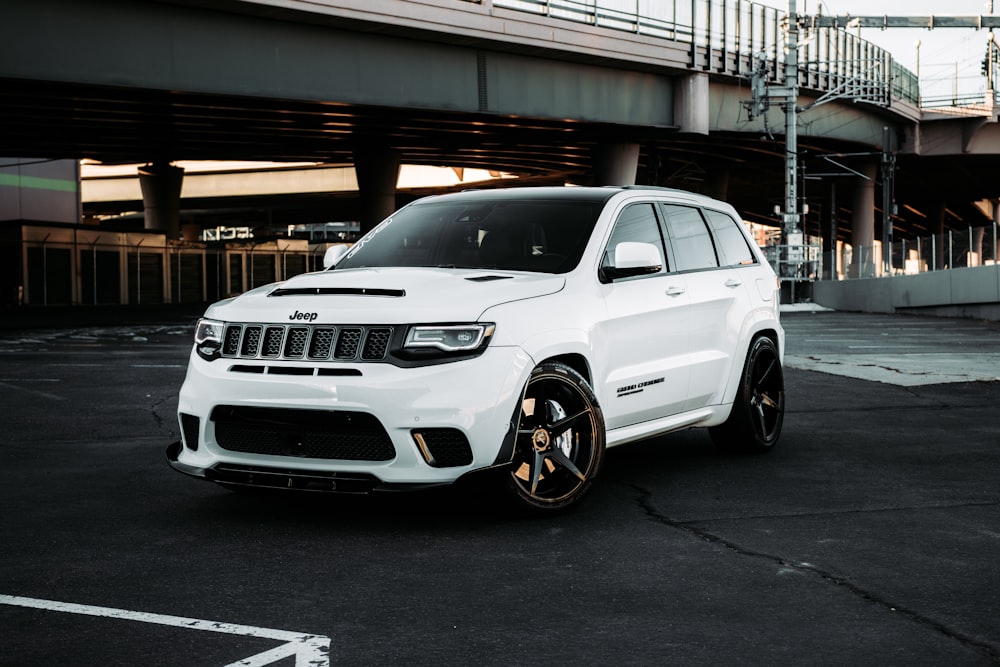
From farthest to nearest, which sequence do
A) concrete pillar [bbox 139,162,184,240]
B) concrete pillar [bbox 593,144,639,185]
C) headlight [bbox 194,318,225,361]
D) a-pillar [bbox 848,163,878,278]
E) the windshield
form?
a-pillar [bbox 848,163,878,278], concrete pillar [bbox 139,162,184,240], concrete pillar [bbox 593,144,639,185], the windshield, headlight [bbox 194,318,225,361]

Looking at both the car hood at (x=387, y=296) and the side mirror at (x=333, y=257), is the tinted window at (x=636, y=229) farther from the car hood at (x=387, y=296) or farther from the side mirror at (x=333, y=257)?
the side mirror at (x=333, y=257)

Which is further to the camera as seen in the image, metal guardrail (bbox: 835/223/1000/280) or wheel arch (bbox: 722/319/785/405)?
metal guardrail (bbox: 835/223/1000/280)

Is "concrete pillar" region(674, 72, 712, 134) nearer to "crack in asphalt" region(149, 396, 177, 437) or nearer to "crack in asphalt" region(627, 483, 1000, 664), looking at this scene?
"crack in asphalt" region(149, 396, 177, 437)

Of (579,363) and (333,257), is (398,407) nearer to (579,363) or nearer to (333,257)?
(579,363)

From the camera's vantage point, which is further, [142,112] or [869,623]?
[142,112]

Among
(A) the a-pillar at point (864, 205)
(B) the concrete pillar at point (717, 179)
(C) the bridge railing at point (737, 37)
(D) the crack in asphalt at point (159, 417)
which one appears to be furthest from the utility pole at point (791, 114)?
(D) the crack in asphalt at point (159, 417)

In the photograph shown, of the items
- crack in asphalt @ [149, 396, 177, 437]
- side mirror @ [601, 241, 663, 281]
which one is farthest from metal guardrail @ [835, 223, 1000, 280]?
side mirror @ [601, 241, 663, 281]

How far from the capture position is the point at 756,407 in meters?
8.84

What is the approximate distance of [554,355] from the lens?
6.46m

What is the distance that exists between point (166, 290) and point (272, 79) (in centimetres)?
2358

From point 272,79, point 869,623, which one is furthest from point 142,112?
point 869,623

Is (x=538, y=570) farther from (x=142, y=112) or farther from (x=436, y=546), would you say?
(x=142, y=112)

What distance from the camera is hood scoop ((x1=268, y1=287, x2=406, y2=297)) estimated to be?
20.9 ft

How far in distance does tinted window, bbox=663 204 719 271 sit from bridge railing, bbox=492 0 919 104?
27865 millimetres
